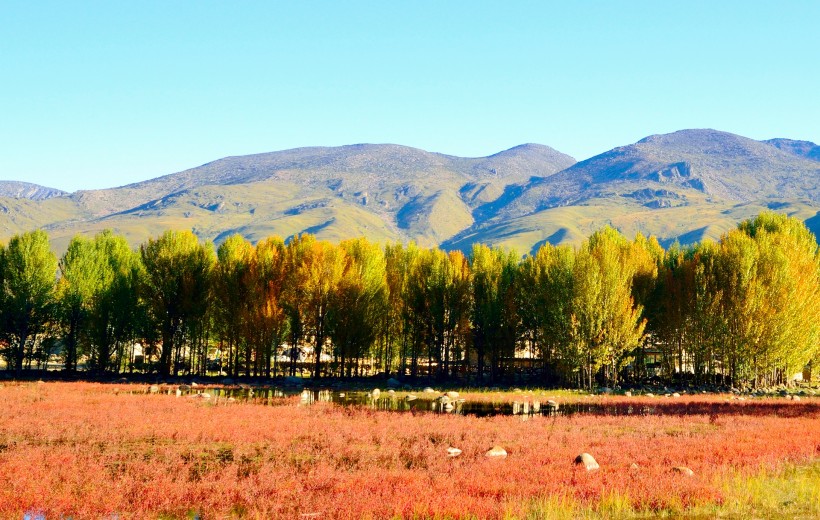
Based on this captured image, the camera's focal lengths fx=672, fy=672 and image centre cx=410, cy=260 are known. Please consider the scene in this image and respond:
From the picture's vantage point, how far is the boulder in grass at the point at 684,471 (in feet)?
66.9

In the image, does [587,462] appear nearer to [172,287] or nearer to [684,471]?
[684,471]

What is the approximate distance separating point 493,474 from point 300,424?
13.3 m

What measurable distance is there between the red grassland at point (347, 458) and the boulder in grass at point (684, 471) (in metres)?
0.30

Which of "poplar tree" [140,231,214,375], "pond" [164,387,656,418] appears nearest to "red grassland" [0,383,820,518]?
"pond" [164,387,656,418]

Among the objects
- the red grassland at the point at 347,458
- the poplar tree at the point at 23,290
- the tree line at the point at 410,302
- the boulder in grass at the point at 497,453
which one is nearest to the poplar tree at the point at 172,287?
the tree line at the point at 410,302

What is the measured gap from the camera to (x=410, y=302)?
70.1 m

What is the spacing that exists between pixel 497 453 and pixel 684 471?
6.72 m

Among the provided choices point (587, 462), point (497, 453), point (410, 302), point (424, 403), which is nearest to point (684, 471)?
point (587, 462)

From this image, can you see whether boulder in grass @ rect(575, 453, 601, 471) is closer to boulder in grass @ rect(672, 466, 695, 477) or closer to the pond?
boulder in grass @ rect(672, 466, 695, 477)

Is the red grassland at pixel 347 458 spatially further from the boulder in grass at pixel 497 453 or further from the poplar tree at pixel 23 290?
the poplar tree at pixel 23 290

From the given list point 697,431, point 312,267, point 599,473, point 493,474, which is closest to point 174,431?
point 493,474

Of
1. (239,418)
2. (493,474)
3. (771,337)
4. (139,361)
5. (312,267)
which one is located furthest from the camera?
(139,361)

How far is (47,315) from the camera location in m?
65.3

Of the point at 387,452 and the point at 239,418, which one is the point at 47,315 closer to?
the point at 239,418
